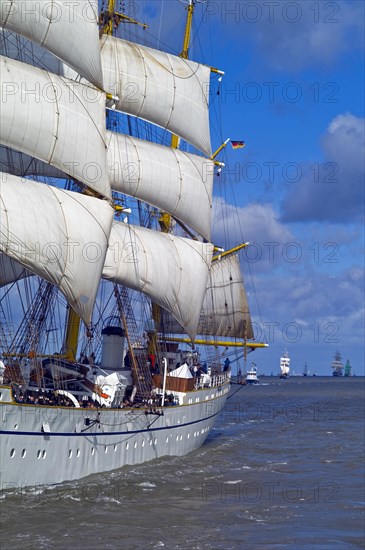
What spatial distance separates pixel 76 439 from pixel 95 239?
27.0ft

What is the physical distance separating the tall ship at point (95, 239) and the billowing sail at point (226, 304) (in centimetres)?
715

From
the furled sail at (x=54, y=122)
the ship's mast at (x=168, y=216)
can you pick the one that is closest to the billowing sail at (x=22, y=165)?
the furled sail at (x=54, y=122)

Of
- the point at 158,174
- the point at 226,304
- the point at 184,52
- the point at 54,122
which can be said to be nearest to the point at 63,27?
the point at 54,122

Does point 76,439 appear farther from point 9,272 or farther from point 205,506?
point 9,272

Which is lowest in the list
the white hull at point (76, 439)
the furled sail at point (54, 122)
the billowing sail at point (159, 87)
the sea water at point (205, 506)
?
the sea water at point (205, 506)

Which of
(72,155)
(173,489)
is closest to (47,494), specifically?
(173,489)

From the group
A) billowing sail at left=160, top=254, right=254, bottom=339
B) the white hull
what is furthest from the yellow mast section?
the white hull

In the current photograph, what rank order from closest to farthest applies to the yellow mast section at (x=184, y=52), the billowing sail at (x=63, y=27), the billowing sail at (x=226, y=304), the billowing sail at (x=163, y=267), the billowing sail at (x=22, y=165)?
1. the billowing sail at (x=63, y=27)
2. the billowing sail at (x=22, y=165)
3. the billowing sail at (x=163, y=267)
4. the yellow mast section at (x=184, y=52)
5. the billowing sail at (x=226, y=304)

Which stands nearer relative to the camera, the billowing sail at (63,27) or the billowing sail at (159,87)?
Answer: the billowing sail at (63,27)

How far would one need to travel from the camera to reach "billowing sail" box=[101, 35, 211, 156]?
151ft

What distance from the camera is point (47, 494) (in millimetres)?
28625

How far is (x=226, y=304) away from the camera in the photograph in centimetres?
6331

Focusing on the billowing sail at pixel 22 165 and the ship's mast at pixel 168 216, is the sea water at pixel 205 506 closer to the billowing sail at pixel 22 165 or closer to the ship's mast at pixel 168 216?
the ship's mast at pixel 168 216

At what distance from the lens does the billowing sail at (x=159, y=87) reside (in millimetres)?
46094
